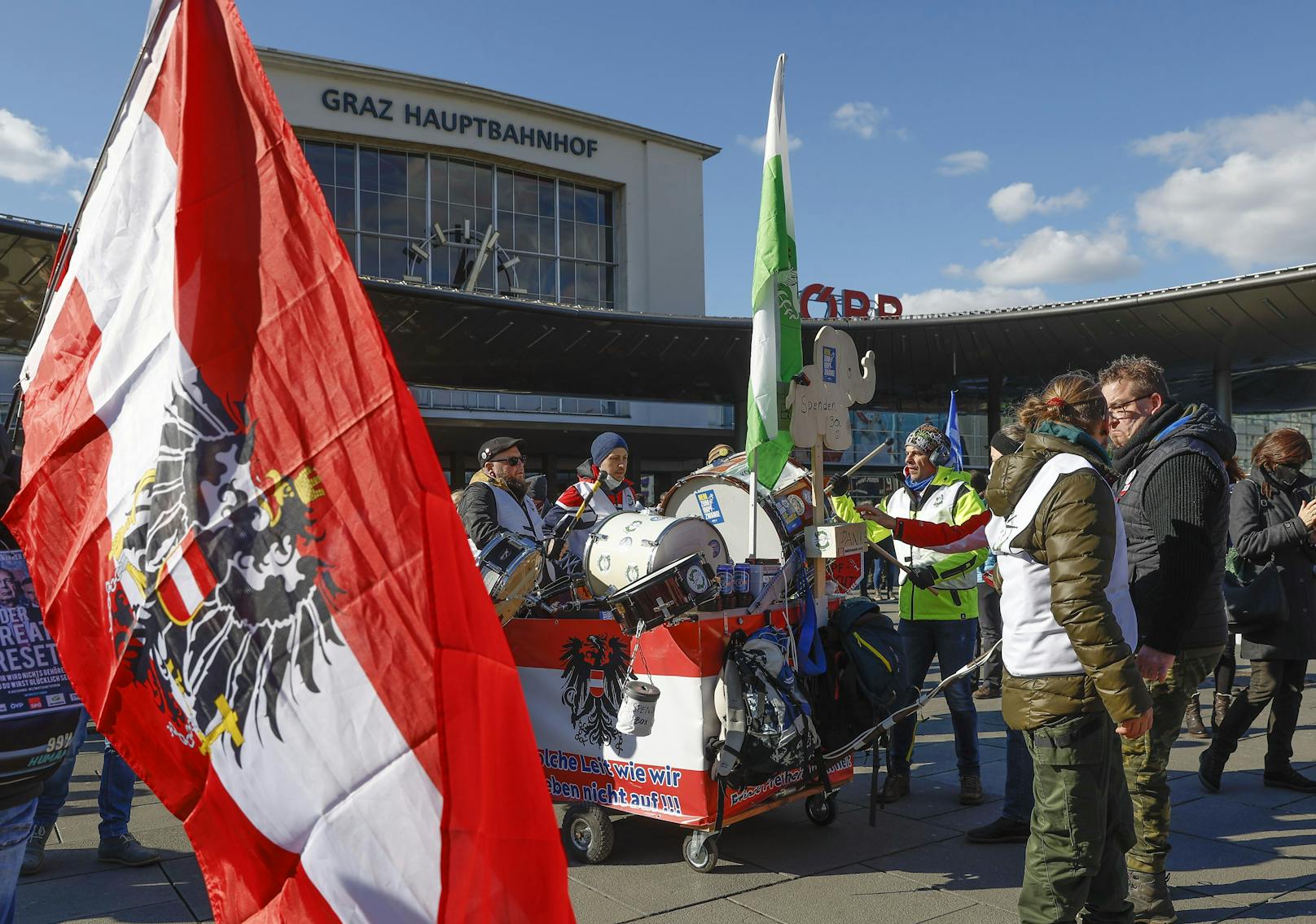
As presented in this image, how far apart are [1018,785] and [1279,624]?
214cm

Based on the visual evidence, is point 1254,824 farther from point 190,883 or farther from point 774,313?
point 190,883

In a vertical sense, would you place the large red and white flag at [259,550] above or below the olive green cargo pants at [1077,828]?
above

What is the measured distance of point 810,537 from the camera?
5316mm

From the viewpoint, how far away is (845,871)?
4734mm

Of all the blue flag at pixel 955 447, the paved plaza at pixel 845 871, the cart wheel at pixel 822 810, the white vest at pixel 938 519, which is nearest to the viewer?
the paved plaza at pixel 845 871

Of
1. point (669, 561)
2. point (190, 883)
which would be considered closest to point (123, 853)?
point (190, 883)

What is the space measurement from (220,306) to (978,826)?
458 cm

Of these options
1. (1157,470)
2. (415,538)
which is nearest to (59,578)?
(415,538)

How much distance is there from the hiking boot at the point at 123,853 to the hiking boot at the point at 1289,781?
608 centimetres

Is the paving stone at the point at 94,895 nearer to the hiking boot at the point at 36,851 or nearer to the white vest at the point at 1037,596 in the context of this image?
the hiking boot at the point at 36,851

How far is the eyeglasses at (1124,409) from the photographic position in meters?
4.19

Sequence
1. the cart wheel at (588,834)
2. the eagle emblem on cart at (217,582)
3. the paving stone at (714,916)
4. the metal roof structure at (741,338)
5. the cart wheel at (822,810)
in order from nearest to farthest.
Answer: the eagle emblem on cart at (217,582), the paving stone at (714,916), the cart wheel at (588,834), the cart wheel at (822,810), the metal roof structure at (741,338)

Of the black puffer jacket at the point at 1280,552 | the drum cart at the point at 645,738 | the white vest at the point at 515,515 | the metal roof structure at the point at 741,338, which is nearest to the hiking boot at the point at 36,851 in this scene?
the drum cart at the point at 645,738

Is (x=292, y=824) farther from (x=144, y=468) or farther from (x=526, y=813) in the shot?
(x=144, y=468)
